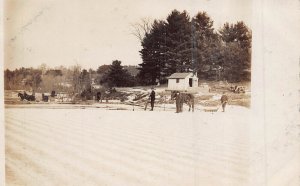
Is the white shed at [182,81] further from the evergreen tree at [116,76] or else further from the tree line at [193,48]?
the evergreen tree at [116,76]

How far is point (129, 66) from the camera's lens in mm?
1781

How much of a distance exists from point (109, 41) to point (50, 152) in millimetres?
637

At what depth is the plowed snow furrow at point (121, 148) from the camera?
177 cm

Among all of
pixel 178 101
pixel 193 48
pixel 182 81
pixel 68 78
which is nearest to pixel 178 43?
pixel 193 48

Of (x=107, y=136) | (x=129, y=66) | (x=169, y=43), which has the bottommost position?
(x=107, y=136)

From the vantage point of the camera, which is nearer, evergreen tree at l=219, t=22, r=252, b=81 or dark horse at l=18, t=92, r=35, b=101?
dark horse at l=18, t=92, r=35, b=101

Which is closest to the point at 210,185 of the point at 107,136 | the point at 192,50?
the point at 107,136

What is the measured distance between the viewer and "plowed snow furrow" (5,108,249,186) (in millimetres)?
1767

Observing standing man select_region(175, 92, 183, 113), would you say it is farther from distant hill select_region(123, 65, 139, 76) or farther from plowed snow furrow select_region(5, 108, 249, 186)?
distant hill select_region(123, 65, 139, 76)

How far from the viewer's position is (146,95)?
5.97ft

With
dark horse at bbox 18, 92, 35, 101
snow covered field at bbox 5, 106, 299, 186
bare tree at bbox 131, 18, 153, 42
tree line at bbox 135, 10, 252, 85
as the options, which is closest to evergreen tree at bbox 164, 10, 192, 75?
tree line at bbox 135, 10, 252, 85

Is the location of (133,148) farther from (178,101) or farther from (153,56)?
(153,56)

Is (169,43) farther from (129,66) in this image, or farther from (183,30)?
(129,66)

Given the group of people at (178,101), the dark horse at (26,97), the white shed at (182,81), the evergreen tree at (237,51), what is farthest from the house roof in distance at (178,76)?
the dark horse at (26,97)
